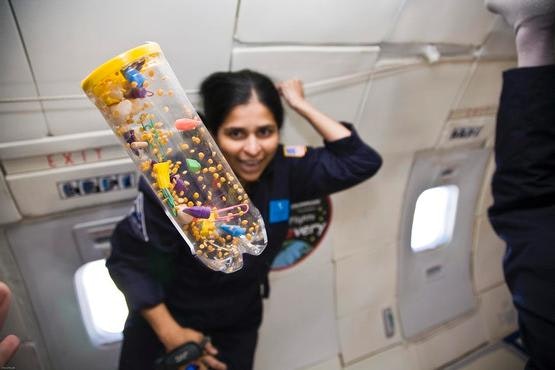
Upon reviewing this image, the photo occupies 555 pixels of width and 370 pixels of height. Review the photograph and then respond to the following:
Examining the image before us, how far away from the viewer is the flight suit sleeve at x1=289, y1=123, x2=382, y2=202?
115 cm

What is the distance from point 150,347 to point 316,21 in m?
1.25

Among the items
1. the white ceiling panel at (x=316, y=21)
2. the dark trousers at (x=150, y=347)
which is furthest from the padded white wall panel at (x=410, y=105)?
the dark trousers at (x=150, y=347)

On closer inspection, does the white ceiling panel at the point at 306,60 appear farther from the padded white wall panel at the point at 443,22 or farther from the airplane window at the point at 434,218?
the airplane window at the point at 434,218

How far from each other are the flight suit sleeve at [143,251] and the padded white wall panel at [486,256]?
205 centimetres

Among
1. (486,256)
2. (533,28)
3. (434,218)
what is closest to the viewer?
(533,28)

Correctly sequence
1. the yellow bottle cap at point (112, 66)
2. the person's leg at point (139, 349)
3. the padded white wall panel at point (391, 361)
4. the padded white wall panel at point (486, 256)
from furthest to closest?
the padded white wall panel at point (486, 256) < the padded white wall panel at point (391, 361) < the person's leg at point (139, 349) < the yellow bottle cap at point (112, 66)

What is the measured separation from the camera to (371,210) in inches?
69.7

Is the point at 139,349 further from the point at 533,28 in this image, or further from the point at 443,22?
the point at 443,22

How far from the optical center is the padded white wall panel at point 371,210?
167cm

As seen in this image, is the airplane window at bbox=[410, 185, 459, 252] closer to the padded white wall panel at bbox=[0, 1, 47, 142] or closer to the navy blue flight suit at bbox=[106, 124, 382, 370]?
the navy blue flight suit at bbox=[106, 124, 382, 370]

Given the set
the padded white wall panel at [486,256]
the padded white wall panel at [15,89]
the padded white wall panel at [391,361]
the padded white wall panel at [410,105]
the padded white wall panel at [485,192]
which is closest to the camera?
the padded white wall panel at [15,89]

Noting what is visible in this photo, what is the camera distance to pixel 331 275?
5.80ft

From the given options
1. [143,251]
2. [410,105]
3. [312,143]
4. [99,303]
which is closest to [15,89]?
[143,251]

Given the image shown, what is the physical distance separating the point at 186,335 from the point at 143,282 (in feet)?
0.73
